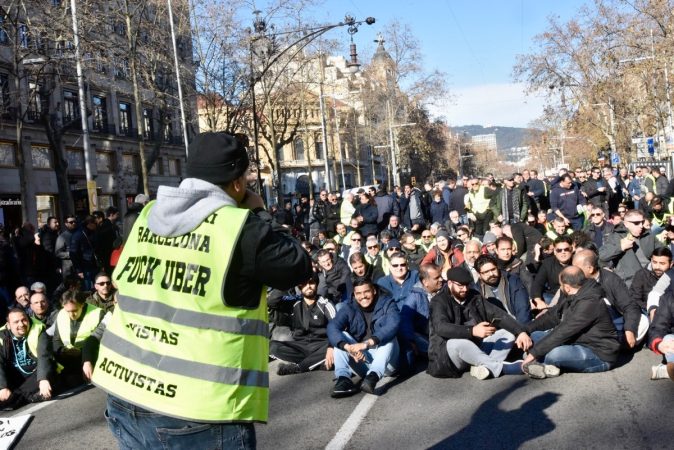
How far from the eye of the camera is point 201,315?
2.50 m

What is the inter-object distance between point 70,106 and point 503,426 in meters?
35.7

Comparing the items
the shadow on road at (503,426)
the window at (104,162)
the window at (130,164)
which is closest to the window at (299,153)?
the window at (130,164)

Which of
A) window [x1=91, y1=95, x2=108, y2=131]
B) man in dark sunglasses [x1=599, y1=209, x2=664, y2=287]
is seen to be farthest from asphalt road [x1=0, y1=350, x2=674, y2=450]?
window [x1=91, y1=95, x2=108, y2=131]

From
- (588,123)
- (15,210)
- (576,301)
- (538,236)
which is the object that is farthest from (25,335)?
(588,123)

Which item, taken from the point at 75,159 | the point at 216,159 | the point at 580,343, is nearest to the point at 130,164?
the point at 75,159

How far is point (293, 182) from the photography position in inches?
3216

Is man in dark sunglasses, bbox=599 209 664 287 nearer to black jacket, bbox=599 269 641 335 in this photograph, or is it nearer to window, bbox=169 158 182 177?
black jacket, bbox=599 269 641 335

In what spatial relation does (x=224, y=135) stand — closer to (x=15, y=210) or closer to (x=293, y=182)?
(x=15, y=210)

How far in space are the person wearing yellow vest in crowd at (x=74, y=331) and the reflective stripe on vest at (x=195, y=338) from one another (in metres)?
6.00

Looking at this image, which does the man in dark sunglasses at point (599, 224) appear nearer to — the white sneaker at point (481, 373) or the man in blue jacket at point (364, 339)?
the man in blue jacket at point (364, 339)

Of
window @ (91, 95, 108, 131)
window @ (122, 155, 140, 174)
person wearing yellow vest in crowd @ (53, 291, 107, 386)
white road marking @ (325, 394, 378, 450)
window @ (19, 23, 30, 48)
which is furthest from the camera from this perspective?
window @ (122, 155, 140, 174)

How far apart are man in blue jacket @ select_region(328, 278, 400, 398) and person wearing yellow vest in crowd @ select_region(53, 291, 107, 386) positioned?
8.57 feet

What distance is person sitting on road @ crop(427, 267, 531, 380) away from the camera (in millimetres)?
7309

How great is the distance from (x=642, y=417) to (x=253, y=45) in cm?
2207
